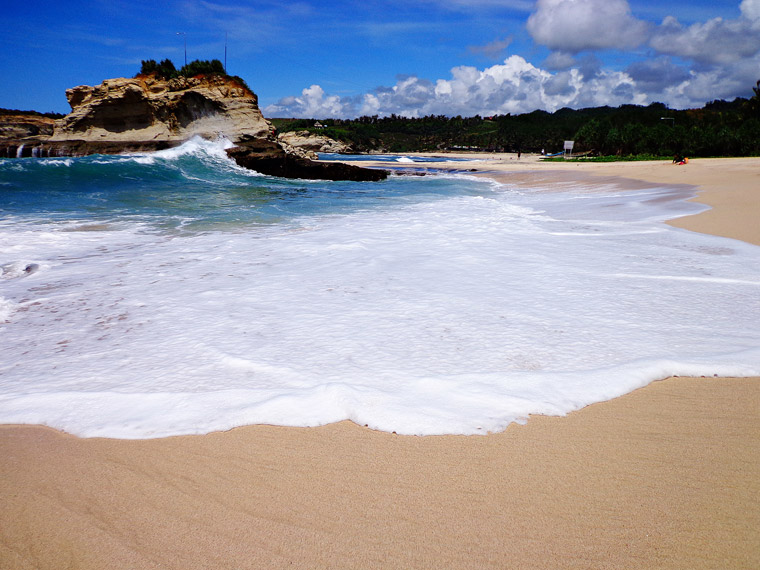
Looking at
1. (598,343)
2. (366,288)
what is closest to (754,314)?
(598,343)

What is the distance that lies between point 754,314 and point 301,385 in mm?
3750

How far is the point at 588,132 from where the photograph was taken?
65688 mm

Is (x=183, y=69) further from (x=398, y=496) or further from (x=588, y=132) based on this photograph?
(x=588, y=132)

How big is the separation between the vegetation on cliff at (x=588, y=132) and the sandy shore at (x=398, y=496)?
56.0 m

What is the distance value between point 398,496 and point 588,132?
7408 centimetres

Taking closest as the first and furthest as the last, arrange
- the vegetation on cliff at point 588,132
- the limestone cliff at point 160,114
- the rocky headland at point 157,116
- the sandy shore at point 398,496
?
the sandy shore at point 398,496 → the rocky headland at point 157,116 → the limestone cliff at point 160,114 → the vegetation on cliff at point 588,132

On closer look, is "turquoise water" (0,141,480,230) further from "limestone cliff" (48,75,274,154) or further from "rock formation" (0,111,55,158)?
"rock formation" (0,111,55,158)

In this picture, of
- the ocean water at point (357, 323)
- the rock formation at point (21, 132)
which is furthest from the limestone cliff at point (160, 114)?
the ocean water at point (357, 323)

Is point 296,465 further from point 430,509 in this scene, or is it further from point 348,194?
point 348,194

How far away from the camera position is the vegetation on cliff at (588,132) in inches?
1895

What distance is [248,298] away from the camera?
4391 millimetres

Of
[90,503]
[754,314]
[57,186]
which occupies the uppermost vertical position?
[57,186]

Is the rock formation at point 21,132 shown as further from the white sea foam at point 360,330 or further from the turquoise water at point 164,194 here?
the white sea foam at point 360,330

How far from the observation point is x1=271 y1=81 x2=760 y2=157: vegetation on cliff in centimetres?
4812
